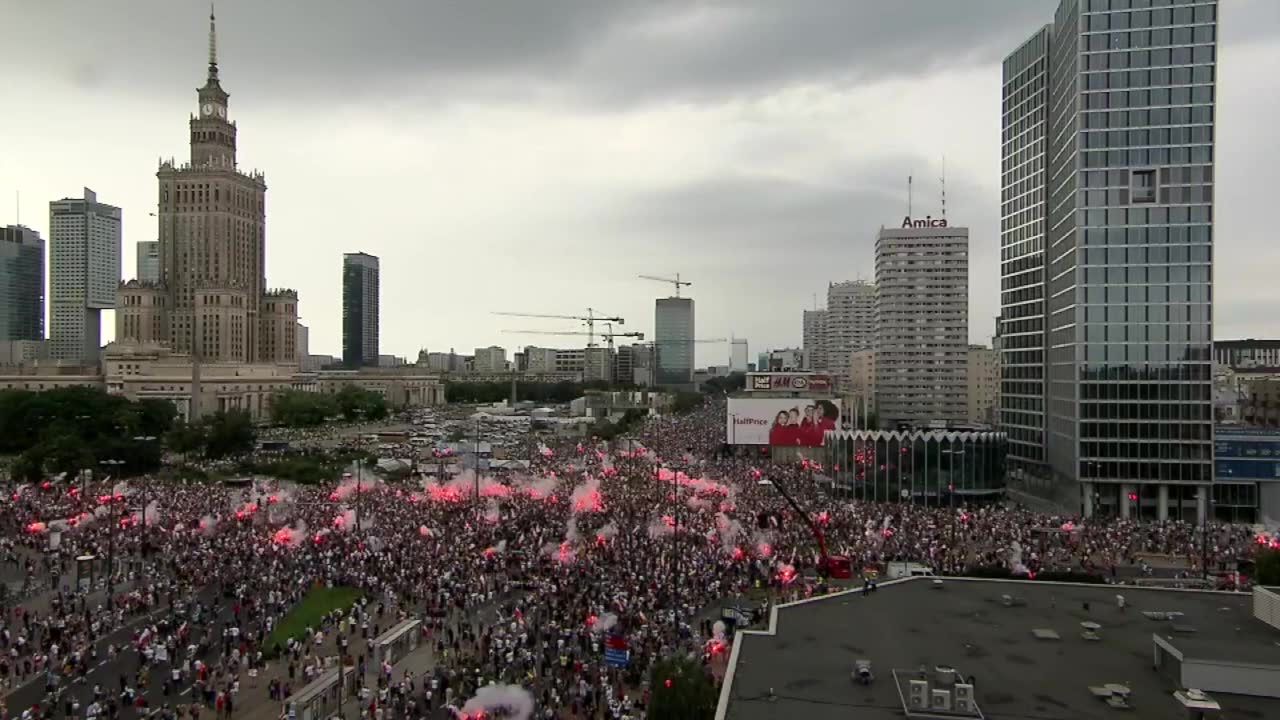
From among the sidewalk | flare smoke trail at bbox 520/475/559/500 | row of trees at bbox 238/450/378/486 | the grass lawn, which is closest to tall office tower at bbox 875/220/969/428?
row of trees at bbox 238/450/378/486

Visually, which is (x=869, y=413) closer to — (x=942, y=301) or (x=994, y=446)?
(x=942, y=301)

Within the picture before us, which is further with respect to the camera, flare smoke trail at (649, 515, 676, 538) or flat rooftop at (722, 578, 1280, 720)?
flare smoke trail at (649, 515, 676, 538)

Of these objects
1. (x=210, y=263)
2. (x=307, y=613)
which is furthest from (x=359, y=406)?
(x=307, y=613)

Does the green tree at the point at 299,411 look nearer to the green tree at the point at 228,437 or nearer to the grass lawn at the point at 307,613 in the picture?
the green tree at the point at 228,437

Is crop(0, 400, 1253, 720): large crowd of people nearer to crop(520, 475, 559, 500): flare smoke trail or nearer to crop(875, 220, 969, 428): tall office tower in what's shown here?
crop(520, 475, 559, 500): flare smoke trail

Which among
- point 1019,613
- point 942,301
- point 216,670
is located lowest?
point 216,670

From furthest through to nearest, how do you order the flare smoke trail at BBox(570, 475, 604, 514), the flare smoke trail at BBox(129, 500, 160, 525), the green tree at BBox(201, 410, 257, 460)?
the green tree at BBox(201, 410, 257, 460) < the flare smoke trail at BBox(570, 475, 604, 514) < the flare smoke trail at BBox(129, 500, 160, 525)

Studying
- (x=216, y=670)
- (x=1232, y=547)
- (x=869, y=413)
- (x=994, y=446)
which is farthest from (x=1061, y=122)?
(x=869, y=413)

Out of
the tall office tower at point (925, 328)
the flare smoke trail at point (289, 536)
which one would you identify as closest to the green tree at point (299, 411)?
the tall office tower at point (925, 328)
